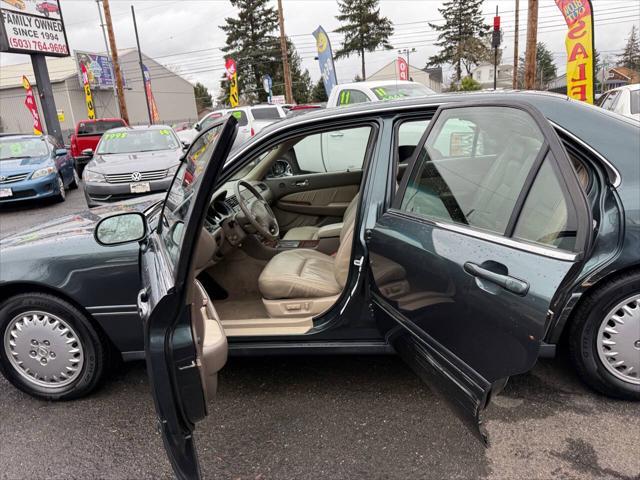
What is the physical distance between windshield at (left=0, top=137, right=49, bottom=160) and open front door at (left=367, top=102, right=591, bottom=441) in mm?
9567

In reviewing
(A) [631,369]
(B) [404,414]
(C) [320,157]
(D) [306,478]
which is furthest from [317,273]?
(C) [320,157]

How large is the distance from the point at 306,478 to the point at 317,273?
1.12 m

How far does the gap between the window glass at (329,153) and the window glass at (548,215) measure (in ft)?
9.45

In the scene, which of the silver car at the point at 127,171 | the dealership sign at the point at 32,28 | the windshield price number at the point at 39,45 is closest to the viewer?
the silver car at the point at 127,171

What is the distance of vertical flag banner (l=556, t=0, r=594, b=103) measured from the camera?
945 centimetres

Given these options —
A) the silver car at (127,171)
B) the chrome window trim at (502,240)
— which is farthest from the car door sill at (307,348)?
the silver car at (127,171)

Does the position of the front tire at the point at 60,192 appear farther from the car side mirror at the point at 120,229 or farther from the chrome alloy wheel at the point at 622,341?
the chrome alloy wheel at the point at 622,341

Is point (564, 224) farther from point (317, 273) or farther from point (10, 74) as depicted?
point (10, 74)

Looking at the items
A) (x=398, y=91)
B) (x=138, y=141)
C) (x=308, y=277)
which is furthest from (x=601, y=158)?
(x=138, y=141)

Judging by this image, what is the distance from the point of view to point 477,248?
5.93ft

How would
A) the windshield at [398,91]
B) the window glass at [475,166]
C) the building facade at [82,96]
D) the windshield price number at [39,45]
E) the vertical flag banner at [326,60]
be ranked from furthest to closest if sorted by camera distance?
A: the building facade at [82,96], the vertical flag banner at [326,60], the windshield price number at [39,45], the windshield at [398,91], the window glass at [475,166]

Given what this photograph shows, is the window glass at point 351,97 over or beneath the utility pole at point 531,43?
beneath

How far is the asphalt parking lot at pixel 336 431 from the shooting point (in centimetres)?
213

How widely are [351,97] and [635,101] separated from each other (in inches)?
200
